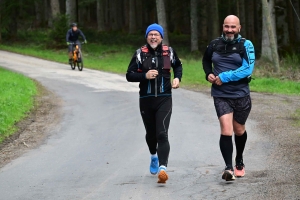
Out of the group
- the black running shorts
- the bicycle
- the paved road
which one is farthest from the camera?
the bicycle

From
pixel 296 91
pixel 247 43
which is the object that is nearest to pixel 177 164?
pixel 247 43

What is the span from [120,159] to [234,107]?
250 cm

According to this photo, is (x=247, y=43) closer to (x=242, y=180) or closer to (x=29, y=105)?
(x=242, y=180)

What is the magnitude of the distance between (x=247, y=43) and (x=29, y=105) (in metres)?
9.98

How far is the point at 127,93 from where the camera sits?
1984 cm

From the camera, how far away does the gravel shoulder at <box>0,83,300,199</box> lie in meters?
7.97

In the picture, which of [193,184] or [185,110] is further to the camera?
[185,110]

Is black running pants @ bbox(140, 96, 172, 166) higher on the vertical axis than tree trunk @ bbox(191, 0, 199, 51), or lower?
higher

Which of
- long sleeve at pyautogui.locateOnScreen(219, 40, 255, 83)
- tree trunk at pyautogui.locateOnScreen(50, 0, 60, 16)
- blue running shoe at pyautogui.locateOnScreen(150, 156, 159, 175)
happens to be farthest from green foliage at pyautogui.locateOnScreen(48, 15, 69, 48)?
long sleeve at pyautogui.locateOnScreen(219, 40, 255, 83)

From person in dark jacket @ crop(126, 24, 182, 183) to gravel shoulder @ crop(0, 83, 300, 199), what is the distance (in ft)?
4.32

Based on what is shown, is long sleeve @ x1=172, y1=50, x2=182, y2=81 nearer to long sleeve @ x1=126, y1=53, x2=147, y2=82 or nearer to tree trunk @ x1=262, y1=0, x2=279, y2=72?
long sleeve @ x1=126, y1=53, x2=147, y2=82

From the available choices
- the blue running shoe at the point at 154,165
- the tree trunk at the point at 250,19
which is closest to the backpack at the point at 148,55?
the blue running shoe at the point at 154,165

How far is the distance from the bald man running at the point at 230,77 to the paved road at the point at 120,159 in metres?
0.60

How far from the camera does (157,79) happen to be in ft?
27.7
